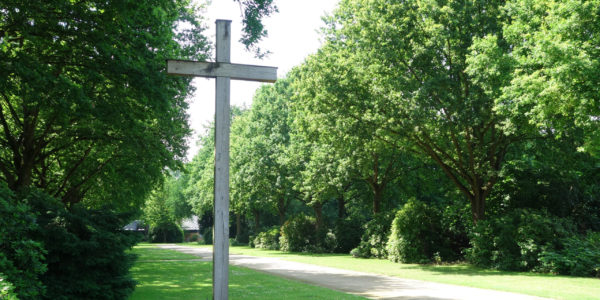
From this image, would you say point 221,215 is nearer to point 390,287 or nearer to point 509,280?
point 390,287

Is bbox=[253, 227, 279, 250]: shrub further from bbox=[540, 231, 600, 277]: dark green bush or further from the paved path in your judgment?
bbox=[540, 231, 600, 277]: dark green bush

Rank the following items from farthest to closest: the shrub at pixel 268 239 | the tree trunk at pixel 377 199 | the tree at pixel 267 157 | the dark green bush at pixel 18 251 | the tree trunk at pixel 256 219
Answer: the tree trunk at pixel 256 219
the shrub at pixel 268 239
the tree at pixel 267 157
the tree trunk at pixel 377 199
the dark green bush at pixel 18 251

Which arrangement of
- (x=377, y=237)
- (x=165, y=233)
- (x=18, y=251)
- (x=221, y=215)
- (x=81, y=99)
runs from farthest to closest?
(x=165, y=233) → (x=377, y=237) → (x=81, y=99) → (x=18, y=251) → (x=221, y=215)

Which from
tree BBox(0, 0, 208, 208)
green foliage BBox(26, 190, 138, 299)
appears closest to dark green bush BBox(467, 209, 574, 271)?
tree BBox(0, 0, 208, 208)

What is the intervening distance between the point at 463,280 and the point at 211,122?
6060 centimetres

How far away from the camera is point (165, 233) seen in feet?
227

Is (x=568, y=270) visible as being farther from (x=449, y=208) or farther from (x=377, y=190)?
(x=377, y=190)

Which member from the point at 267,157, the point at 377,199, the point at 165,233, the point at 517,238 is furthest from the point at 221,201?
the point at 165,233

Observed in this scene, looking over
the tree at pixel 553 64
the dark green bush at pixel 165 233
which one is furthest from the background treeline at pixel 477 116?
the dark green bush at pixel 165 233

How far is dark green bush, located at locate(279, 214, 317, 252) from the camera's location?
119 ft

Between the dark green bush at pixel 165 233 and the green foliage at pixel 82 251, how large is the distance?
5976 centimetres

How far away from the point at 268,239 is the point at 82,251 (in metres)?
33.7

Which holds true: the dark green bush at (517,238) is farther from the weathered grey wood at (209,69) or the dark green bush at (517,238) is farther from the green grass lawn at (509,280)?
the weathered grey wood at (209,69)

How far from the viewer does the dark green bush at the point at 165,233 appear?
6881 cm
